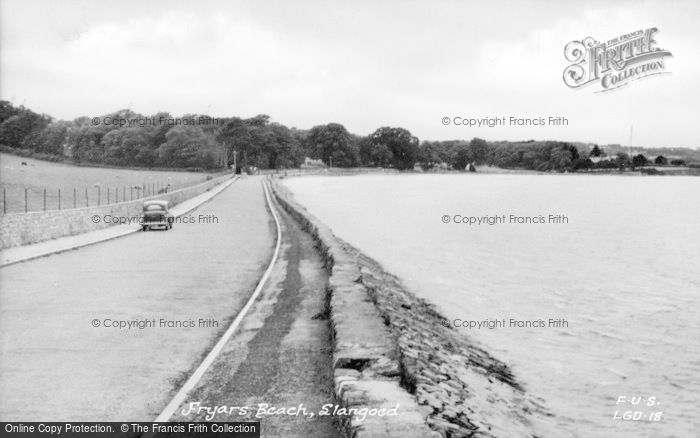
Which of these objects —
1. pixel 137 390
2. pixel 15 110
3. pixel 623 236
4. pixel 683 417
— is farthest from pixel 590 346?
pixel 15 110

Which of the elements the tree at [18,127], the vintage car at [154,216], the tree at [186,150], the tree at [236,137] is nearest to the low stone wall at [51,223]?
the vintage car at [154,216]

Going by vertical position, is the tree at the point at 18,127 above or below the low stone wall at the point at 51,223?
above

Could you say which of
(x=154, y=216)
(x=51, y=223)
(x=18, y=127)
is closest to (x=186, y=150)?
(x=18, y=127)

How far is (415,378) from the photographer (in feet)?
28.6

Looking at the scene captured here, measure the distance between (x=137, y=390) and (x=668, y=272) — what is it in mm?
25973

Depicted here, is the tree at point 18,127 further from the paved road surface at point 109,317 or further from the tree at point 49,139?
the paved road surface at point 109,317

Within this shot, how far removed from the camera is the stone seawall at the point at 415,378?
697cm

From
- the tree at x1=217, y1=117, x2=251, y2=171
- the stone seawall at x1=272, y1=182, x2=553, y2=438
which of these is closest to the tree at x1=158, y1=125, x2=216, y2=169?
the tree at x1=217, y1=117, x2=251, y2=171

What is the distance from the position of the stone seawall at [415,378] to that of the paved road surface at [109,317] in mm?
2212

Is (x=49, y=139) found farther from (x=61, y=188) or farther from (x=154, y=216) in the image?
(x=154, y=216)

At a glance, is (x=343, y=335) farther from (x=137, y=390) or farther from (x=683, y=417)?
(x=683, y=417)

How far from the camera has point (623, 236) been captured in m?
46.3

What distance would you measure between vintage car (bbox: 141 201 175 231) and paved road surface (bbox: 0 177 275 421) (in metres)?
6.76

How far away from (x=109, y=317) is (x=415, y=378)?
6.64 meters
